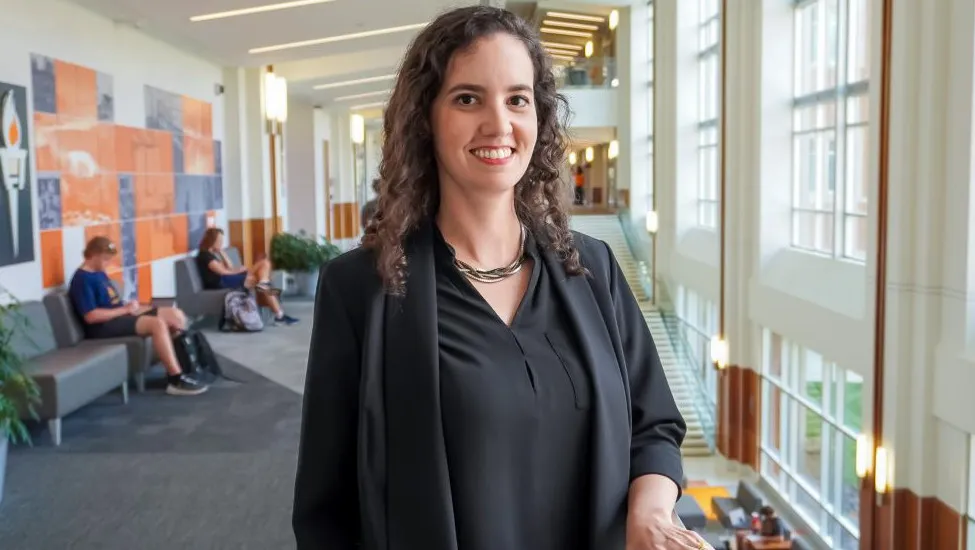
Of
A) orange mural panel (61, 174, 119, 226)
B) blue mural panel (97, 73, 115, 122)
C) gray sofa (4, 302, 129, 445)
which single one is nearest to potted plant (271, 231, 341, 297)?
orange mural panel (61, 174, 119, 226)

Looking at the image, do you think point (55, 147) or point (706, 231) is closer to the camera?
point (55, 147)

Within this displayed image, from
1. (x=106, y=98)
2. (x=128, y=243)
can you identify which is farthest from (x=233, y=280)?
(x=106, y=98)

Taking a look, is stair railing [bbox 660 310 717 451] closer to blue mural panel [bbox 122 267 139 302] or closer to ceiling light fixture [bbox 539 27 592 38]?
blue mural panel [bbox 122 267 139 302]

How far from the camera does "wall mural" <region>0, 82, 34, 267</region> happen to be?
8.70 meters

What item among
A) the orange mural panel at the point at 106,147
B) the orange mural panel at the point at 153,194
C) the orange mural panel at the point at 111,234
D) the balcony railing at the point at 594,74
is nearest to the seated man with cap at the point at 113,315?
the orange mural panel at the point at 111,234

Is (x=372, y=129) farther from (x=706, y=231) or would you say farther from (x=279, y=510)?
(x=279, y=510)

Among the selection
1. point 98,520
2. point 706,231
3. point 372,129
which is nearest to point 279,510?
point 98,520

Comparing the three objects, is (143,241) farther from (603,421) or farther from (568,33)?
(568,33)

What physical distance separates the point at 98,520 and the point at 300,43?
11142 millimetres

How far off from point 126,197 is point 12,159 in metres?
3.24

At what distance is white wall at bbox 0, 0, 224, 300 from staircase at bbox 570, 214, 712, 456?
6.19m

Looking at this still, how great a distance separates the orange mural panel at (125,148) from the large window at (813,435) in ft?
28.0

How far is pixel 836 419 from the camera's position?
448 inches

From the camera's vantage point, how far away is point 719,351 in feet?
48.7
